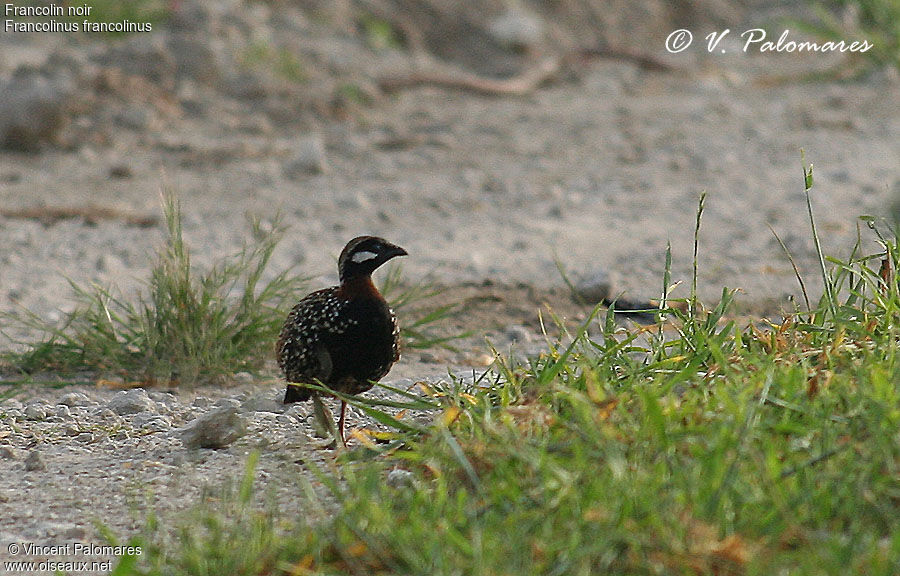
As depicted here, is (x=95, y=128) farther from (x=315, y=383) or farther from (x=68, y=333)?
(x=315, y=383)

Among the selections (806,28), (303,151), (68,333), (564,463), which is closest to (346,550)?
(564,463)

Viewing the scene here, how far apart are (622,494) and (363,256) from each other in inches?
70.1

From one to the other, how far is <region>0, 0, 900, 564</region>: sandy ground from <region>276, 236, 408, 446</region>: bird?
0.26 m

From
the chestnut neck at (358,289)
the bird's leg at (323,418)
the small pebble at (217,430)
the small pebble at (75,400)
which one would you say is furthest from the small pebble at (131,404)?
the chestnut neck at (358,289)

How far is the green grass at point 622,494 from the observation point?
2844 mm

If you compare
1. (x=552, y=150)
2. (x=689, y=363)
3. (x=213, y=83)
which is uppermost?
(x=213, y=83)

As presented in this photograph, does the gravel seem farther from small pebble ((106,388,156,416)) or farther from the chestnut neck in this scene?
the chestnut neck

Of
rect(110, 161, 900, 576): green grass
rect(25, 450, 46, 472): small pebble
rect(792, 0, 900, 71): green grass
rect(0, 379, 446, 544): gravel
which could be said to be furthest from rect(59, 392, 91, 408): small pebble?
rect(792, 0, 900, 71): green grass

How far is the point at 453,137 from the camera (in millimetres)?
8828

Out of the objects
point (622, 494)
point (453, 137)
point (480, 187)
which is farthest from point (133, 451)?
point (453, 137)

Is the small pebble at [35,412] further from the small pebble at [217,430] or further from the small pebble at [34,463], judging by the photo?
Result: the small pebble at [217,430]

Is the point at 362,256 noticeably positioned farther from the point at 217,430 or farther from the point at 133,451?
the point at 133,451

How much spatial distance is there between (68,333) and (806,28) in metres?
6.39

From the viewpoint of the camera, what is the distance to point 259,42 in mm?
9641
